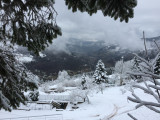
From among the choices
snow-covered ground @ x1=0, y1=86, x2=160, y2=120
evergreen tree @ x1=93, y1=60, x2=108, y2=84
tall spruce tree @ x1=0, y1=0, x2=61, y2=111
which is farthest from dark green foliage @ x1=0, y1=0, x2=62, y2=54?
evergreen tree @ x1=93, y1=60, x2=108, y2=84

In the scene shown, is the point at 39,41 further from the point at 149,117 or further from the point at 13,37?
the point at 149,117

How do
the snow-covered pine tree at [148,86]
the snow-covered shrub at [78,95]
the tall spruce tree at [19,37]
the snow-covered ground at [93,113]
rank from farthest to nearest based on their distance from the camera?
the snow-covered shrub at [78,95] < the snow-covered ground at [93,113] < the tall spruce tree at [19,37] < the snow-covered pine tree at [148,86]

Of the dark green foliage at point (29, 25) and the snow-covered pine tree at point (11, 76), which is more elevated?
the dark green foliage at point (29, 25)

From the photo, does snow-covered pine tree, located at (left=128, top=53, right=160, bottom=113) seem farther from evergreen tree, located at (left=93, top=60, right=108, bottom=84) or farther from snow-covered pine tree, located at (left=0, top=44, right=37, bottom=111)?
evergreen tree, located at (left=93, top=60, right=108, bottom=84)


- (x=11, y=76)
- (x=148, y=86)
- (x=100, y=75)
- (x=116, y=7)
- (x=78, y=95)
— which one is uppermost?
(x=100, y=75)

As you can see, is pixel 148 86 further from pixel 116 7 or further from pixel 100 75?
pixel 100 75

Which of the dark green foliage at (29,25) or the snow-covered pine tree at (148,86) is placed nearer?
the snow-covered pine tree at (148,86)

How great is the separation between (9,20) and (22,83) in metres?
1.93

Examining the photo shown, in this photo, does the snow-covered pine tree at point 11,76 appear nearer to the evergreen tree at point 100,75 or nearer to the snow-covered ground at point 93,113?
the snow-covered ground at point 93,113

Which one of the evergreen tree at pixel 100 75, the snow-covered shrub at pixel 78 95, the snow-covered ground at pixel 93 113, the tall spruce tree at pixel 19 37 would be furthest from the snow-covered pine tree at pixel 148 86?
the evergreen tree at pixel 100 75

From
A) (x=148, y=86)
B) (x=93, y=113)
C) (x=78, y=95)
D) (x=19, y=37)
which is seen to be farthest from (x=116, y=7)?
(x=78, y=95)

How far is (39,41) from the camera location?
4406mm

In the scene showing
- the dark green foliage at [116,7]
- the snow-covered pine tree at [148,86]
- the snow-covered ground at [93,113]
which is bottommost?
the snow-covered ground at [93,113]

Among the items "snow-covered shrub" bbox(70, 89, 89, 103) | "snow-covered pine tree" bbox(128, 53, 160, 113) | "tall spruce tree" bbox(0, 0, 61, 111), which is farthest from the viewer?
"snow-covered shrub" bbox(70, 89, 89, 103)
